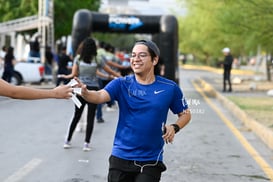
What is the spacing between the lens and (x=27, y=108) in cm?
1708

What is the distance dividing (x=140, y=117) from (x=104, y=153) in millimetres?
5255

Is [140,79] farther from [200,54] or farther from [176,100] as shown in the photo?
[200,54]

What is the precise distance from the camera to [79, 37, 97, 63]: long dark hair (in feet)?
30.8

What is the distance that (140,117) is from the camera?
4312mm

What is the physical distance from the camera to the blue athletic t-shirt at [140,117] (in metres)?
4.31

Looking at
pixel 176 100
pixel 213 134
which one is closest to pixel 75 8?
pixel 213 134

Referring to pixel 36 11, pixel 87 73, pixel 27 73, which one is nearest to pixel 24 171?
pixel 87 73

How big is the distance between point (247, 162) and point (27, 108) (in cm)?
919

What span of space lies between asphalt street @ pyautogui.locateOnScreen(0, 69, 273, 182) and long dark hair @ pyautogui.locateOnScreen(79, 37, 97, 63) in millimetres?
1439

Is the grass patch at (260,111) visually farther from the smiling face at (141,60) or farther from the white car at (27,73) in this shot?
the white car at (27,73)

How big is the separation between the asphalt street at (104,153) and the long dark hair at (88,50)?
1439mm

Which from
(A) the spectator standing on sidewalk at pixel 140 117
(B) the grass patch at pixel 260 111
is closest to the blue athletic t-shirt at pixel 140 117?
(A) the spectator standing on sidewalk at pixel 140 117

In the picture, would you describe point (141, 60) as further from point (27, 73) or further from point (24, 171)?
point (27, 73)

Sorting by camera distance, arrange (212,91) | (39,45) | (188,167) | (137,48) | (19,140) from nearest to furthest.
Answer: (137,48), (188,167), (19,140), (212,91), (39,45)
